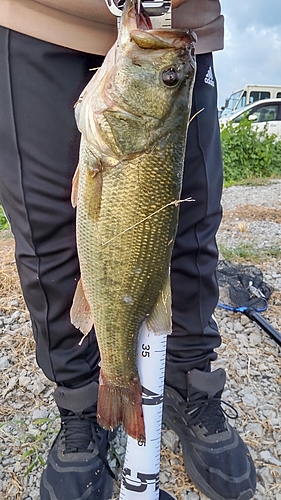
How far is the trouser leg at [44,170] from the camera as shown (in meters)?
1.54

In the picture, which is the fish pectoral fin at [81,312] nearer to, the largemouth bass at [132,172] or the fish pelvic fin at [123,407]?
the largemouth bass at [132,172]

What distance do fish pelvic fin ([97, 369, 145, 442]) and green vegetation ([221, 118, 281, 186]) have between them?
11576mm

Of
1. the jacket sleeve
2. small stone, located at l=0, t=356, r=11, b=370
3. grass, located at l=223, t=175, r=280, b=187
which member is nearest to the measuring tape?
the jacket sleeve

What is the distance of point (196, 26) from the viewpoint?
168cm

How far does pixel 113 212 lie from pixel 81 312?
1.41ft

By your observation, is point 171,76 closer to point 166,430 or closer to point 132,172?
point 132,172

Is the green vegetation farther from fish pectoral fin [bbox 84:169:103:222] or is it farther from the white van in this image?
fish pectoral fin [bbox 84:169:103:222]

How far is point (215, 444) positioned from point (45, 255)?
3.78 ft

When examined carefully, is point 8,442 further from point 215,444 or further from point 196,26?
point 196,26

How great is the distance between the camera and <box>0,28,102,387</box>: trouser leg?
1.54 m

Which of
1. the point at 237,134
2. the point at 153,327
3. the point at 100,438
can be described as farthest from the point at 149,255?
the point at 237,134

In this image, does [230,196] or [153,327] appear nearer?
[153,327]

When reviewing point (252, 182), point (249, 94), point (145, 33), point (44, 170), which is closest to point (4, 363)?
point (44, 170)

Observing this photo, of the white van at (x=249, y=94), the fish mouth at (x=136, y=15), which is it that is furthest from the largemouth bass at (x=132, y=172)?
the white van at (x=249, y=94)
